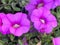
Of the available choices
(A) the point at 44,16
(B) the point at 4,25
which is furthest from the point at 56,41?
(B) the point at 4,25

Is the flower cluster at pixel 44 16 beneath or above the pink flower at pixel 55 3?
beneath

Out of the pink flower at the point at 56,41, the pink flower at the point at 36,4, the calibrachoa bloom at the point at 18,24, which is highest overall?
the pink flower at the point at 36,4

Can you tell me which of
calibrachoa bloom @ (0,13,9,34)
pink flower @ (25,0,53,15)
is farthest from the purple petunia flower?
calibrachoa bloom @ (0,13,9,34)

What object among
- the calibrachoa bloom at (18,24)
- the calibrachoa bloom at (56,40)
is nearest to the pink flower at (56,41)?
the calibrachoa bloom at (56,40)

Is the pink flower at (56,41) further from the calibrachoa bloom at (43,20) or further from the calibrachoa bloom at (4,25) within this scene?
the calibrachoa bloom at (4,25)

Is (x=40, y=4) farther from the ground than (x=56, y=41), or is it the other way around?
(x=40, y=4)

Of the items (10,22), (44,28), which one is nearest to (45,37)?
(44,28)

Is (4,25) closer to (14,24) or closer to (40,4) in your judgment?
(14,24)
